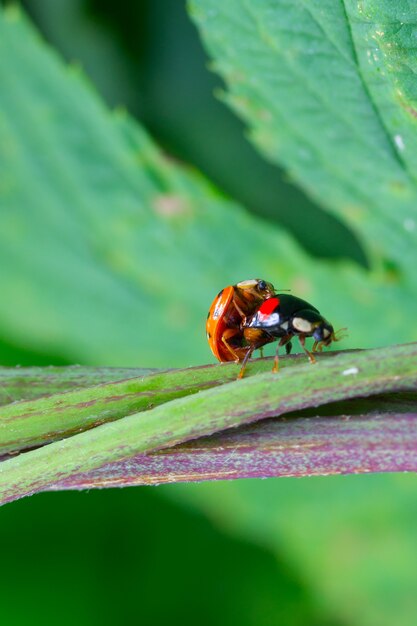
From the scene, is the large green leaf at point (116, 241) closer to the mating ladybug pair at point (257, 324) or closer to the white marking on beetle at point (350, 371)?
the mating ladybug pair at point (257, 324)

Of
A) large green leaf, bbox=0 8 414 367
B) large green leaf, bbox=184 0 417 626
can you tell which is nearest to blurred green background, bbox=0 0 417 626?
large green leaf, bbox=184 0 417 626

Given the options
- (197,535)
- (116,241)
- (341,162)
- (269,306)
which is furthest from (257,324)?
(197,535)

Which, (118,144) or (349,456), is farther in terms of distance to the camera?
(118,144)

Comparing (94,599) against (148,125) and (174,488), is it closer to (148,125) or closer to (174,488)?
(174,488)

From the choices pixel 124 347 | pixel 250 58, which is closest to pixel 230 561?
pixel 124 347

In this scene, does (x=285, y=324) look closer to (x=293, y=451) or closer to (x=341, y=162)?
(x=293, y=451)

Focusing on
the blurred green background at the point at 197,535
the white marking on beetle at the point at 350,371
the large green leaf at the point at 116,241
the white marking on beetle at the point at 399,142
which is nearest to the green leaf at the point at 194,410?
the white marking on beetle at the point at 350,371
